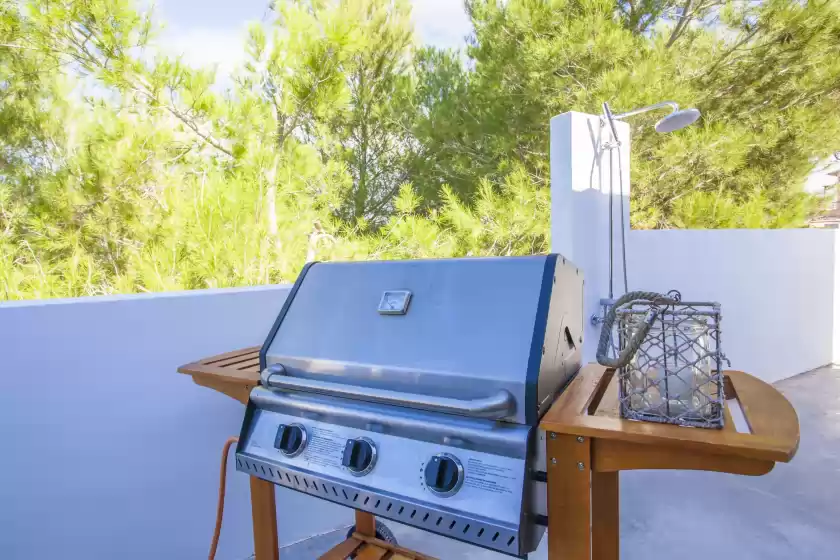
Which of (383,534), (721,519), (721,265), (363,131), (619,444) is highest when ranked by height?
(363,131)

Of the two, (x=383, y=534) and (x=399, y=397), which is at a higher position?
(x=399, y=397)

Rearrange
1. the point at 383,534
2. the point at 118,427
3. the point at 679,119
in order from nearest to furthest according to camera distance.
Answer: the point at 118,427 → the point at 383,534 → the point at 679,119

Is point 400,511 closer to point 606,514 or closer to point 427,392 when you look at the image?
point 427,392

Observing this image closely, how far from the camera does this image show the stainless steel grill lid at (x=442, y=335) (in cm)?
110

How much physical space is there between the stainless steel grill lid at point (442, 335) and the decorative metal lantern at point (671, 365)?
157 mm

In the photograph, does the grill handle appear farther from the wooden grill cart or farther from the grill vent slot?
the grill vent slot

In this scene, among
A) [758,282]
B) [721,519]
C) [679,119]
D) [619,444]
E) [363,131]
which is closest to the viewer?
[619,444]

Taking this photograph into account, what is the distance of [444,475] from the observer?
1104 millimetres

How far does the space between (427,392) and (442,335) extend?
131 mm

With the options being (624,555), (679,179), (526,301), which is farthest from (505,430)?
(679,179)

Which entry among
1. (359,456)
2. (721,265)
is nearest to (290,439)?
(359,456)

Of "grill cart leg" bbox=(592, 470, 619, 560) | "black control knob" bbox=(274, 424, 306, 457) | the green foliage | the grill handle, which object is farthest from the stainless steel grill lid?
the green foliage

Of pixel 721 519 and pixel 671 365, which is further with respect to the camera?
pixel 721 519

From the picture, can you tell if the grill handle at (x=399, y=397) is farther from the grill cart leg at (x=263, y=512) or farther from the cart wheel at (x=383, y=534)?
the cart wheel at (x=383, y=534)
